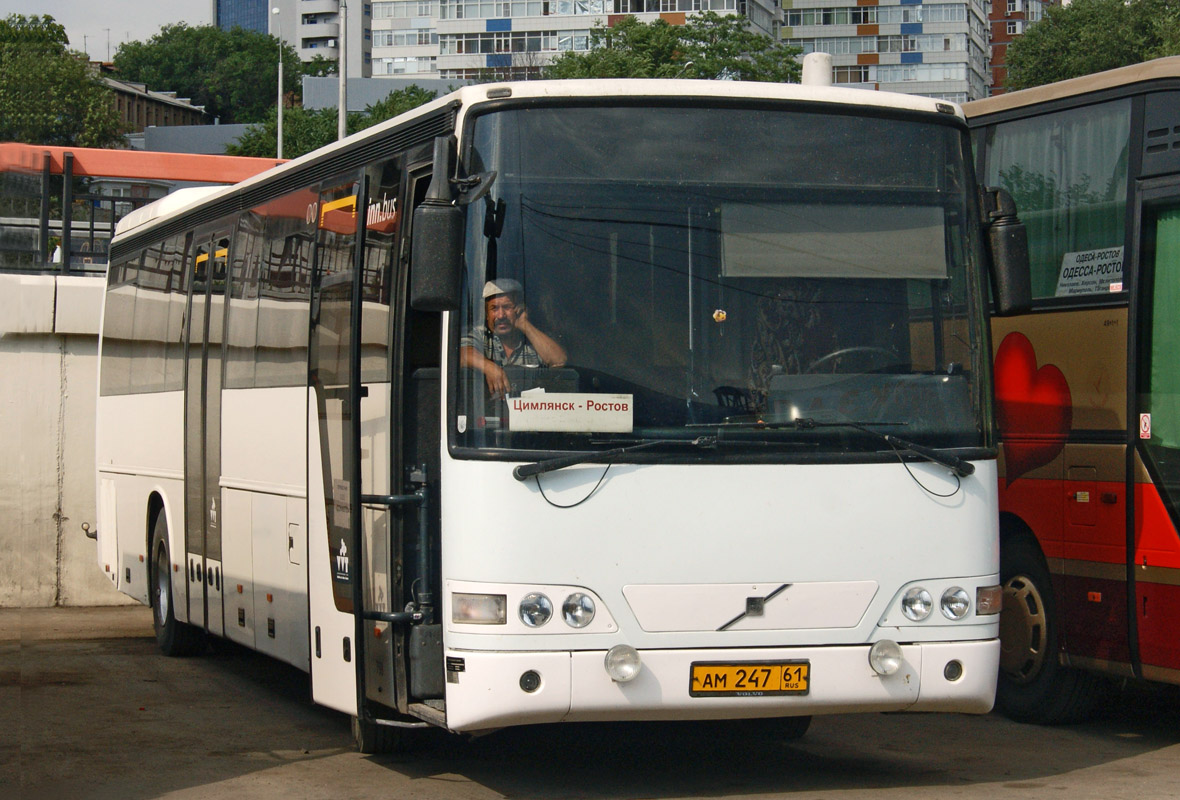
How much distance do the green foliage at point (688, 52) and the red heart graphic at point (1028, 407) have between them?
58.6 metres

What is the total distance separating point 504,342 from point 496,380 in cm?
17

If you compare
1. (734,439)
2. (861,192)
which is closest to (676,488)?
(734,439)

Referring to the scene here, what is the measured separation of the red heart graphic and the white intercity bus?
2340mm

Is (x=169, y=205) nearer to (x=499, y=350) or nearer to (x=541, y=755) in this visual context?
(x=541, y=755)

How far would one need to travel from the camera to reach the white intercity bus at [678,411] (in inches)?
271

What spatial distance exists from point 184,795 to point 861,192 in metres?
4.31

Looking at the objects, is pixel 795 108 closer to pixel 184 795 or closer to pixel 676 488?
pixel 676 488

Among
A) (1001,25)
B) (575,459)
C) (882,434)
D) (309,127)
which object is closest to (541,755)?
(575,459)

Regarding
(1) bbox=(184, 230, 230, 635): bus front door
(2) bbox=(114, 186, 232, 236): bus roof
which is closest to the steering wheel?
(1) bbox=(184, 230, 230, 635): bus front door

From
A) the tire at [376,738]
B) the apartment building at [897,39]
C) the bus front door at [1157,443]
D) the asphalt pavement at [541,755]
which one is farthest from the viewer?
the apartment building at [897,39]

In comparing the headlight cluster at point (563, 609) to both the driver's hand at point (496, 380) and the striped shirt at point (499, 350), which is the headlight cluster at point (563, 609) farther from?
the striped shirt at point (499, 350)

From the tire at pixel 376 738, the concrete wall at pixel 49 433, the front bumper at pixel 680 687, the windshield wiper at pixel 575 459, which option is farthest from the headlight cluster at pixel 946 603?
the concrete wall at pixel 49 433

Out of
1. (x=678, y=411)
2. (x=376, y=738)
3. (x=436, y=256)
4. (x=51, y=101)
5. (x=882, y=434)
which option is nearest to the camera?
(x=436, y=256)

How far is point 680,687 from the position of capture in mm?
6930
